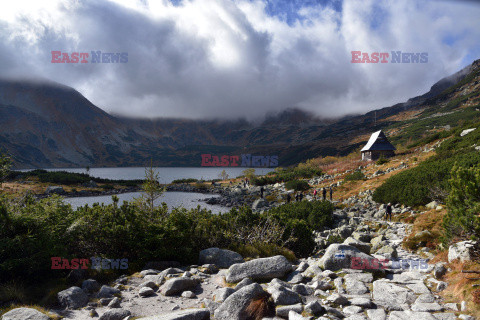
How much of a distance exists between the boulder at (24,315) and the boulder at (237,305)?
3.42 m

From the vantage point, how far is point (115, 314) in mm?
5547

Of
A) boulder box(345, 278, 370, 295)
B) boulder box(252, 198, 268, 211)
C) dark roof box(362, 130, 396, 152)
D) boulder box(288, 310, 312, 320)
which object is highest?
dark roof box(362, 130, 396, 152)

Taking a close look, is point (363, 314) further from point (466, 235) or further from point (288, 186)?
point (288, 186)

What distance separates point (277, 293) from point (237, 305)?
1.00 meters

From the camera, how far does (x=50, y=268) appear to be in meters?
7.34

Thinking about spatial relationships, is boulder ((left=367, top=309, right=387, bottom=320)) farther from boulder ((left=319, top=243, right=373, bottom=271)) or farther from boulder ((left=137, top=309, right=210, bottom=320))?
boulder ((left=137, top=309, right=210, bottom=320))

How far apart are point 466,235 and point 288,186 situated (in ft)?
136

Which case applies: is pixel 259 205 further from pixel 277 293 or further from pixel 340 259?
pixel 277 293

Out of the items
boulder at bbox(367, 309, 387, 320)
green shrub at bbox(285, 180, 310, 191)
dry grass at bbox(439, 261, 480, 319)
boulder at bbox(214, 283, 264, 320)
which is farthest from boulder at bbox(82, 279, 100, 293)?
green shrub at bbox(285, 180, 310, 191)

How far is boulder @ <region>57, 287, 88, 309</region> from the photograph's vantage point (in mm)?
6039

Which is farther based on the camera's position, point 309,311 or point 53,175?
point 53,175

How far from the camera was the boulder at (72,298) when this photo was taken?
6039 millimetres

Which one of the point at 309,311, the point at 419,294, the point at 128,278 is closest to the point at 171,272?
the point at 128,278

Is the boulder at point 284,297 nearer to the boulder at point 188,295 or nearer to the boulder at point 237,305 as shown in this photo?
the boulder at point 237,305
